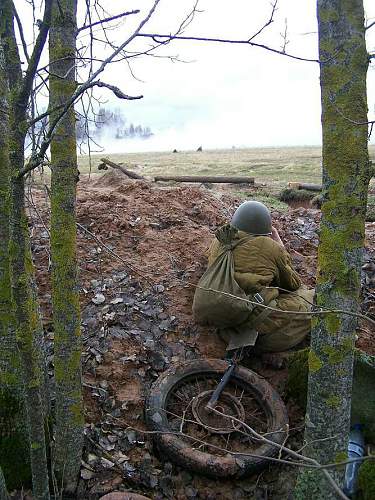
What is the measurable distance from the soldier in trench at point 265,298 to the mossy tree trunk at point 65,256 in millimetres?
1906

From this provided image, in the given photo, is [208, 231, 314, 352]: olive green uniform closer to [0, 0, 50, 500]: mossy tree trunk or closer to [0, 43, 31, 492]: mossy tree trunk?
[0, 43, 31, 492]: mossy tree trunk

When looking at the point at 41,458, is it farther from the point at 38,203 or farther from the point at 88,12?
the point at 38,203

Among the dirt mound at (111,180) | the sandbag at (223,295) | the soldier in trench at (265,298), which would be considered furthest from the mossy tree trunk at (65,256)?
the dirt mound at (111,180)

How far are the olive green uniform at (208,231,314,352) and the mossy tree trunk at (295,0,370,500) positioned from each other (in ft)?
6.21

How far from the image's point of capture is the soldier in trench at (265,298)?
16.1 ft

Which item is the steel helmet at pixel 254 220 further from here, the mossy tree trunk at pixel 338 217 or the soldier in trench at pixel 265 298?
the mossy tree trunk at pixel 338 217

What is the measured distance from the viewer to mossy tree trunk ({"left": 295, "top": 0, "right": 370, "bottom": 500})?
2613 millimetres

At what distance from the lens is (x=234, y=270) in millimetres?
5066

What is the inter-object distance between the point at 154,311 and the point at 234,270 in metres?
1.08

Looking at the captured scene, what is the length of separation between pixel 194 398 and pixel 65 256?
2048mm

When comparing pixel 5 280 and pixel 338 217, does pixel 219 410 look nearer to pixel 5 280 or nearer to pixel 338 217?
pixel 5 280

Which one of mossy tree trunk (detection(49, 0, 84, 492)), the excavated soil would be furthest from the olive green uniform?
mossy tree trunk (detection(49, 0, 84, 492))

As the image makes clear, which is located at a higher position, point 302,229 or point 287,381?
point 302,229

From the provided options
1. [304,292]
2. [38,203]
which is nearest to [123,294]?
[304,292]
